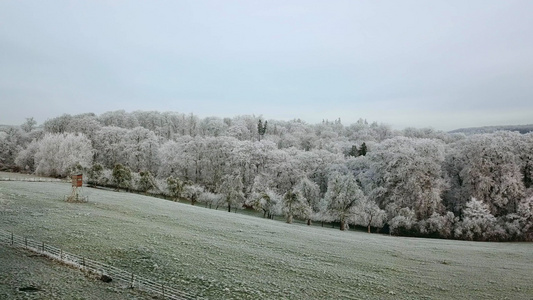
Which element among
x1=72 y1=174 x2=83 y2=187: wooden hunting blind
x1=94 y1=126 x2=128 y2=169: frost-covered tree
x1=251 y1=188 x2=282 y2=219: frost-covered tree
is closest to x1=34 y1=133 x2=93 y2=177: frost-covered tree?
x1=94 y1=126 x2=128 y2=169: frost-covered tree

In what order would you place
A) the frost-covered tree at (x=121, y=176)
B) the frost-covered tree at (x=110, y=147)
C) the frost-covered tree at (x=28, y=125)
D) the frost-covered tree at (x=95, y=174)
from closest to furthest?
the frost-covered tree at (x=121, y=176), the frost-covered tree at (x=95, y=174), the frost-covered tree at (x=110, y=147), the frost-covered tree at (x=28, y=125)

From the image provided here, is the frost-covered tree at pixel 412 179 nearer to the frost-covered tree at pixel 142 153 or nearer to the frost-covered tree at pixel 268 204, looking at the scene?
the frost-covered tree at pixel 268 204

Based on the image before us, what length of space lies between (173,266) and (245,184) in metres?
74.3

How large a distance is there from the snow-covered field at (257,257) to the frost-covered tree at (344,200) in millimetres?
21986

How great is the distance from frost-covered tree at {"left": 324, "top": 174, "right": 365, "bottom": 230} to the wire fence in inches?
2147

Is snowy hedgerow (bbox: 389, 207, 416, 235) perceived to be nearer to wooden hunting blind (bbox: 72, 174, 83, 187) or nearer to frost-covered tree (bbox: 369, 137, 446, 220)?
frost-covered tree (bbox: 369, 137, 446, 220)

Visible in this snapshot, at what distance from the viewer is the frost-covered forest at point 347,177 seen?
71.1 metres

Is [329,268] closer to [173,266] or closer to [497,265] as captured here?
[173,266]

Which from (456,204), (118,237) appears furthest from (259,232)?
(456,204)

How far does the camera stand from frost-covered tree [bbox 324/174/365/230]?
74062 mm

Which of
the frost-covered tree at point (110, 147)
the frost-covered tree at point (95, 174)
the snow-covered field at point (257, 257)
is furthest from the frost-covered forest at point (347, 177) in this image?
the snow-covered field at point (257, 257)

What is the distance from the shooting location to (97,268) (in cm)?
2700

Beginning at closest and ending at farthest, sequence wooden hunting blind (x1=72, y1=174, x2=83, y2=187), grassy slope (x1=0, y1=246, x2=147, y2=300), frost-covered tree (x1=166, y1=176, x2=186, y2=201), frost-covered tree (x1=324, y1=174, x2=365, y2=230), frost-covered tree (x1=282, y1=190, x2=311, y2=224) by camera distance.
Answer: grassy slope (x1=0, y1=246, x2=147, y2=300) → wooden hunting blind (x1=72, y1=174, x2=83, y2=187) → frost-covered tree (x1=324, y1=174, x2=365, y2=230) → frost-covered tree (x1=282, y1=190, x2=311, y2=224) → frost-covered tree (x1=166, y1=176, x2=186, y2=201)

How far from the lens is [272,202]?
8319cm
